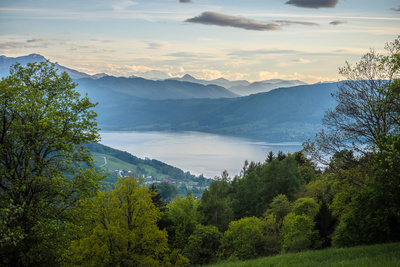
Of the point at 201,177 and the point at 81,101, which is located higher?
the point at 81,101

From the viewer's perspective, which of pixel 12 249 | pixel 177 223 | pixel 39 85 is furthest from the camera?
pixel 177 223

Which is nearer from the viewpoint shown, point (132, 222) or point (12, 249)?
point (12, 249)

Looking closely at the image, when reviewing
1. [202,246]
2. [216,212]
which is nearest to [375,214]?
[202,246]

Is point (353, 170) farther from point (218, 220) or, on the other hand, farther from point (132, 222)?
point (218, 220)

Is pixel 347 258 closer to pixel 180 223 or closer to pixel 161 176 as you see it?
pixel 180 223

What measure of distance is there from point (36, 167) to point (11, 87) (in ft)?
10.8

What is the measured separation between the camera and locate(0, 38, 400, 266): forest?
1405 cm

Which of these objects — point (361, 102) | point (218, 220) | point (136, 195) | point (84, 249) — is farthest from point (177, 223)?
point (361, 102)

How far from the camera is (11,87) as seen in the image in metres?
14.5

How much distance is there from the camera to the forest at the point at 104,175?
1405cm

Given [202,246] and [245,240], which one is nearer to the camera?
[245,240]

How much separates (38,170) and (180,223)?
23672mm

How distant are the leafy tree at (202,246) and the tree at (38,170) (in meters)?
18.6

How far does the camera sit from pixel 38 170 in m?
14.5
